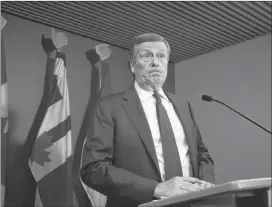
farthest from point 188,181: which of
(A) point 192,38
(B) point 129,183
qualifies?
(A) point 192,38

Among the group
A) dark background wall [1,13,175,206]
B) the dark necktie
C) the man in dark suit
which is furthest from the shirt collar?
dark background wall [1,13,175,206]

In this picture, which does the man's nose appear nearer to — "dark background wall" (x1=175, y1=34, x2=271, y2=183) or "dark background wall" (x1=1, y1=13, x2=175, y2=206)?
"dark background wall" (x1=1, y1=13, x2=175, y2=206)

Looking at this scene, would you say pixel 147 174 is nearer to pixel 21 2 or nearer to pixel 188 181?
pixel 188 181

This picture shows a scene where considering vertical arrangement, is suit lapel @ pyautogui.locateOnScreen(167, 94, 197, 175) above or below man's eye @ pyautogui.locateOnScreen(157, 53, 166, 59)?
below

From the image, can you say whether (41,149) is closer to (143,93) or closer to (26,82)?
(26,82)

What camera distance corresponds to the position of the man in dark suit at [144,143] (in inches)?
68.3

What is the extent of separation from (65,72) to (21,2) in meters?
0.78

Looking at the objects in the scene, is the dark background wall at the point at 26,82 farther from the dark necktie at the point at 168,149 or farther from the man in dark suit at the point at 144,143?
the dark necktie at the point at 168,149

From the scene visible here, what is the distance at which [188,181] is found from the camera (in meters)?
1.59

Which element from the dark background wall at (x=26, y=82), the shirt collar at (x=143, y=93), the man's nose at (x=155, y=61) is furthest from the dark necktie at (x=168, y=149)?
the dark background wall at (x=26, y=82)

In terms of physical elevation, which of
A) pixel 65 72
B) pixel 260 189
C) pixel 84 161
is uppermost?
pixel 65 72

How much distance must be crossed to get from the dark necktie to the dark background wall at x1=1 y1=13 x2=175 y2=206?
227 cm

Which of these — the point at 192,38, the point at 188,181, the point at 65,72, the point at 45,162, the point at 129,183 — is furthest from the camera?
the point at 192,38

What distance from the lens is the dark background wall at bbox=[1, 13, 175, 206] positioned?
152 inches
